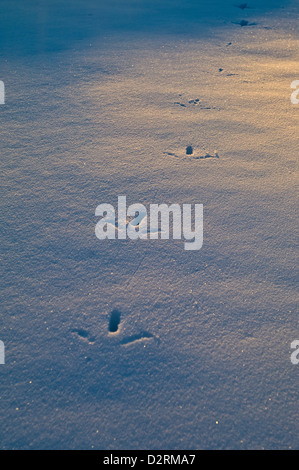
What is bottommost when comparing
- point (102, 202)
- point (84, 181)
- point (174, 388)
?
point (174, 388)

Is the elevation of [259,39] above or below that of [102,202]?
above

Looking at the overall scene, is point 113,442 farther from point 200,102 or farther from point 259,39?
point 259,39

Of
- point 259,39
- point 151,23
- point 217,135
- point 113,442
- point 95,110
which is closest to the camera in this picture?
point 113,442

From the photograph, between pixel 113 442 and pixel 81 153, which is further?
pixel 81 153

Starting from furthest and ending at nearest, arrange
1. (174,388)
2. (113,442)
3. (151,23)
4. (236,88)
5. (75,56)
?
(151,23), (75,56), (236,88), (174,388), (113,442)

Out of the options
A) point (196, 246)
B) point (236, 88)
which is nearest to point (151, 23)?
point (236, 88)

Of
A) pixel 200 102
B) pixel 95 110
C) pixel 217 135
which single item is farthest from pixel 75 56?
pixel 217 135
